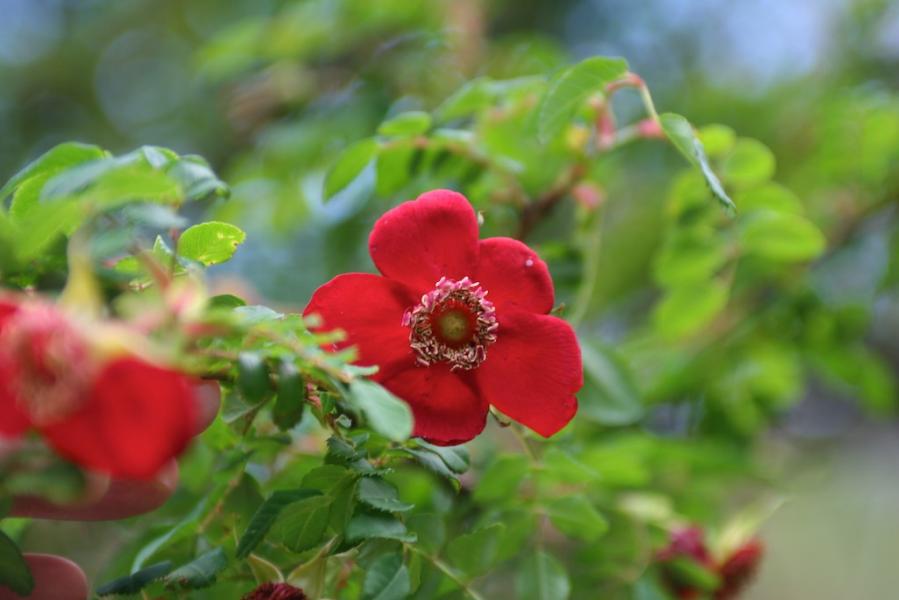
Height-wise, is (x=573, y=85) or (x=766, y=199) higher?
(x=573, y=85)

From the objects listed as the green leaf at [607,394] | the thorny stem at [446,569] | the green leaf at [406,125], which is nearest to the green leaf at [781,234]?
the green leaf at [607,394]

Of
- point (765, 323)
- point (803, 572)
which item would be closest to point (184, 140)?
point (765, 323)

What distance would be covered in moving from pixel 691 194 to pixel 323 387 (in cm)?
47

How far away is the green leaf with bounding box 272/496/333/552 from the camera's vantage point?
1.45 ft

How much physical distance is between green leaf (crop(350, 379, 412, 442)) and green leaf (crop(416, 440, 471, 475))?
9 cm

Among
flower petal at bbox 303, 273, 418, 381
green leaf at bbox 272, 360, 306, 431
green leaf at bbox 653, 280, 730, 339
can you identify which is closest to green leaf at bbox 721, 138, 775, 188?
green leaf at bbox 653, 280, 730, 339

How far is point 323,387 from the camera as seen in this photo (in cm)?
40

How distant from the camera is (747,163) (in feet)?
2.34

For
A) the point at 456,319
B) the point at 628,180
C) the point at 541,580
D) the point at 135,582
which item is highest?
the point at 456,319

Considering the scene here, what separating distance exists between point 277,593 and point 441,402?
121mm

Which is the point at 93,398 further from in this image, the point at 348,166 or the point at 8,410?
the point at 348,166

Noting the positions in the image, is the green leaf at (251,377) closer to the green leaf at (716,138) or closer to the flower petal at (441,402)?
the flower petal at (441,402)

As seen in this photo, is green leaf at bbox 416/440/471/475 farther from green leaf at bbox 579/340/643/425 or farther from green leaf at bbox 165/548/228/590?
green leaf at bbox 579/340/643/425

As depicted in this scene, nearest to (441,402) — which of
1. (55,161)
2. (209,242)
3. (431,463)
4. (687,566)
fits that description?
(431,463)
